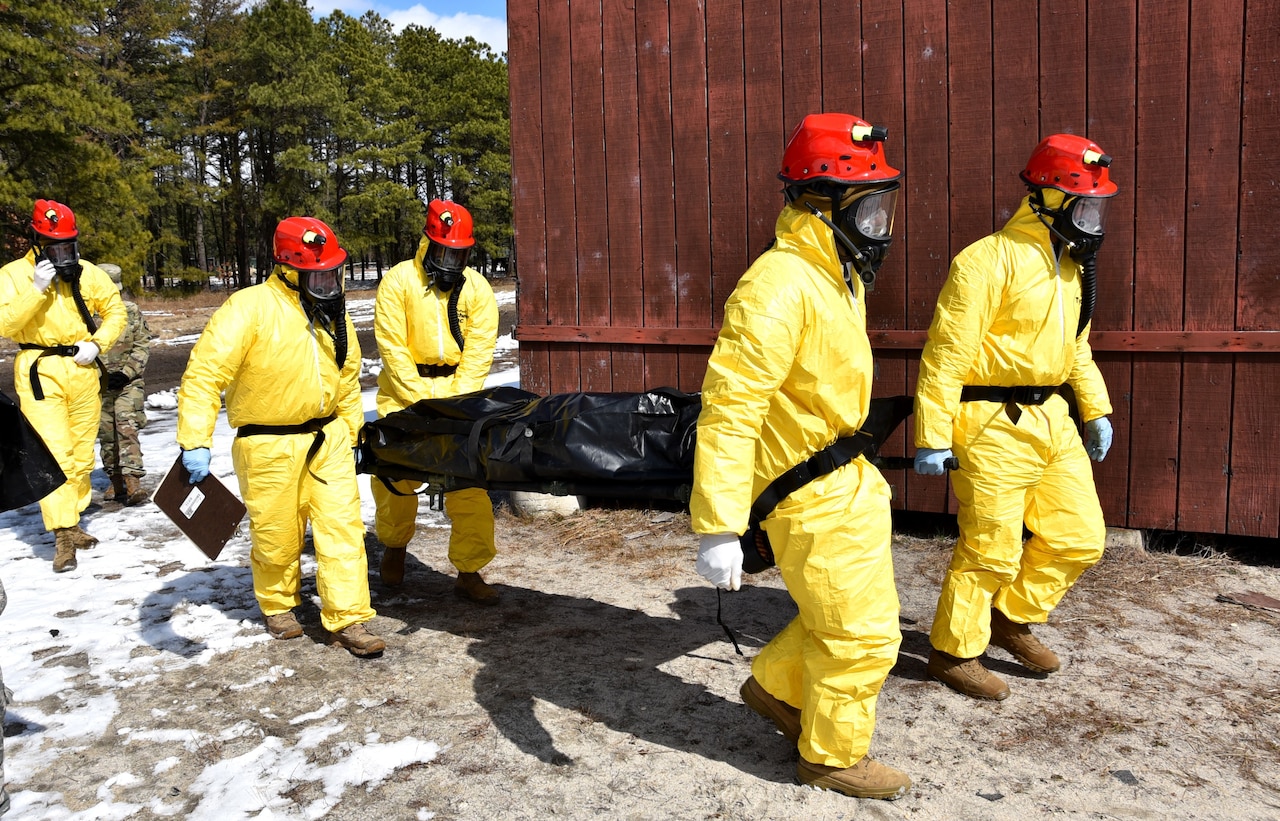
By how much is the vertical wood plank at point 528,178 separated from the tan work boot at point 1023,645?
3.96 m

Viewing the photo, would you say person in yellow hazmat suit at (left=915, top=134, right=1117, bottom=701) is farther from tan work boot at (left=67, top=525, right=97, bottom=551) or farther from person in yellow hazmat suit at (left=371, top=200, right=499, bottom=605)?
tan work boot at (left=67, top=525, right=97, bottom=551)

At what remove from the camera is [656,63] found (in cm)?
658

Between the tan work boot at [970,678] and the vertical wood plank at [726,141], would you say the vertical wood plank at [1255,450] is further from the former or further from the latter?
the vertical wood plank at [726,141]

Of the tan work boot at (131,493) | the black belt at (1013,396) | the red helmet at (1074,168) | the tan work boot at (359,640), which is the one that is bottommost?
the tan work boot at (359,640)

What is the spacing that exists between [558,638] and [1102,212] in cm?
319

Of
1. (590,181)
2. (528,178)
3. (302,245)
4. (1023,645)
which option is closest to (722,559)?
(1023,645)

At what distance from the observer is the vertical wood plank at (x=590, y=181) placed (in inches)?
267

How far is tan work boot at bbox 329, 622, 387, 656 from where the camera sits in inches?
176

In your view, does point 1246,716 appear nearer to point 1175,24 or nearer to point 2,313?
point 1175,24

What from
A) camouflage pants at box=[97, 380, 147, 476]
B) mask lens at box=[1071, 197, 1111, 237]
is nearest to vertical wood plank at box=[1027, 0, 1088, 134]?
mask lens at box=[1071, 197, 1111, 237]

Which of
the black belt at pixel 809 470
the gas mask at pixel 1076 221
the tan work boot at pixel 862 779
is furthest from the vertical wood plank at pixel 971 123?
the tan work boot at pixel 862 779

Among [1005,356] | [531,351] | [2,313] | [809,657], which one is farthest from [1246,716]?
[2,313]

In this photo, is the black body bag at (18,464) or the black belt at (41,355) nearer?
the black body bag at (18,464)

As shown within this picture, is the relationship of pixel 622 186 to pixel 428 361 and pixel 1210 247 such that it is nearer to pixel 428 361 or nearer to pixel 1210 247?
pixel 428 361
